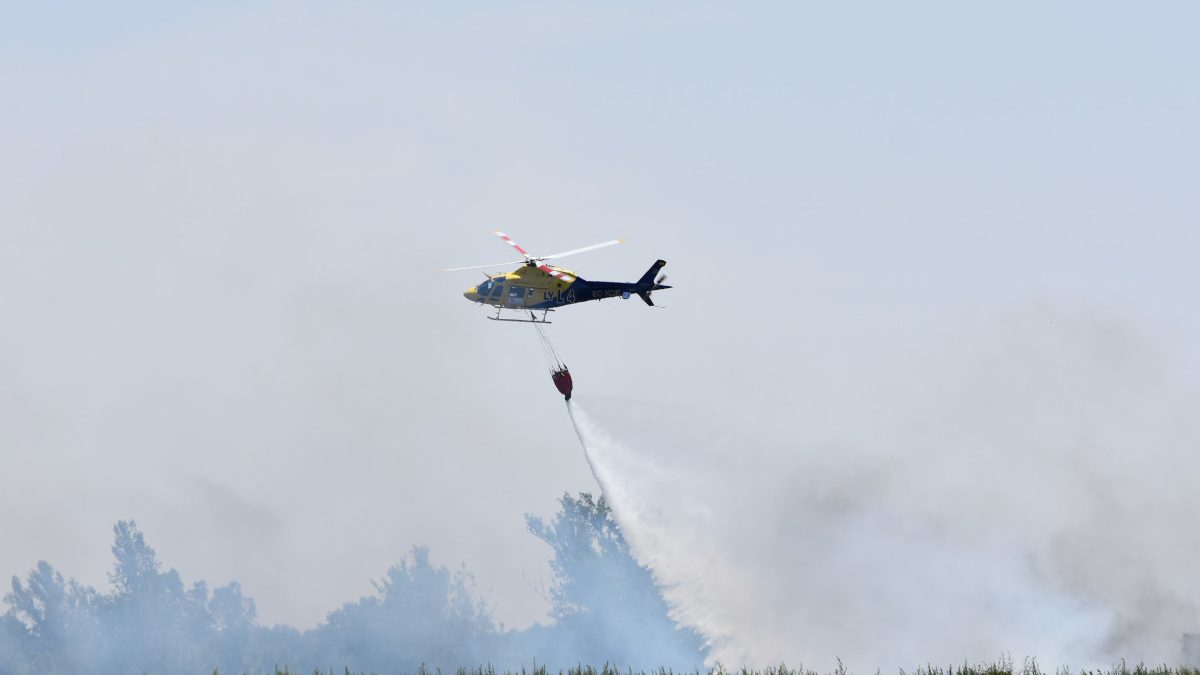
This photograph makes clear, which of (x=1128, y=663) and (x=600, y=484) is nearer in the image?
(x=600, y=484)

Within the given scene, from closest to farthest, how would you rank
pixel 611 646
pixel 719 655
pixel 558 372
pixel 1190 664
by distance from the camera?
pixel 558 372, pixel 719 655, pixel 1190 664, pixel 611 646

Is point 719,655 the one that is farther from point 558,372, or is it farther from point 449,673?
point 449,673

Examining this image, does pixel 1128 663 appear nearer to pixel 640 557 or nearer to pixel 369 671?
pixel 640 557

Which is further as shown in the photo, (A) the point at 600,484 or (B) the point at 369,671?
→ (B) the point at 369,671

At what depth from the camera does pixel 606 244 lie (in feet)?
354

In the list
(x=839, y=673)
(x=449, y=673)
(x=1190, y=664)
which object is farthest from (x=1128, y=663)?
(x=449, y=673)

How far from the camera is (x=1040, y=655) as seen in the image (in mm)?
146500

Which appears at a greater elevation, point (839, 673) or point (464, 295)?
point (464, 295)

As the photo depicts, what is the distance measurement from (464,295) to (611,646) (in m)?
95.2

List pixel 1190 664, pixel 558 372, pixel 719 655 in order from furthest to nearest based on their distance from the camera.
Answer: pixel 1190 664 < pixel 719 655 < pixel 558 372

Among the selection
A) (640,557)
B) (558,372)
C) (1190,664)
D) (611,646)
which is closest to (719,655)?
(640,557)

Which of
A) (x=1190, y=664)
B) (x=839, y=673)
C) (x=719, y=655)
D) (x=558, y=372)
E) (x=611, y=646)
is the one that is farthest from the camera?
(x=611, y=646)

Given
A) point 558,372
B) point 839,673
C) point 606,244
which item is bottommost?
point 839,673

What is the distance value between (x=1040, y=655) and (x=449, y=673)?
2928 inches
